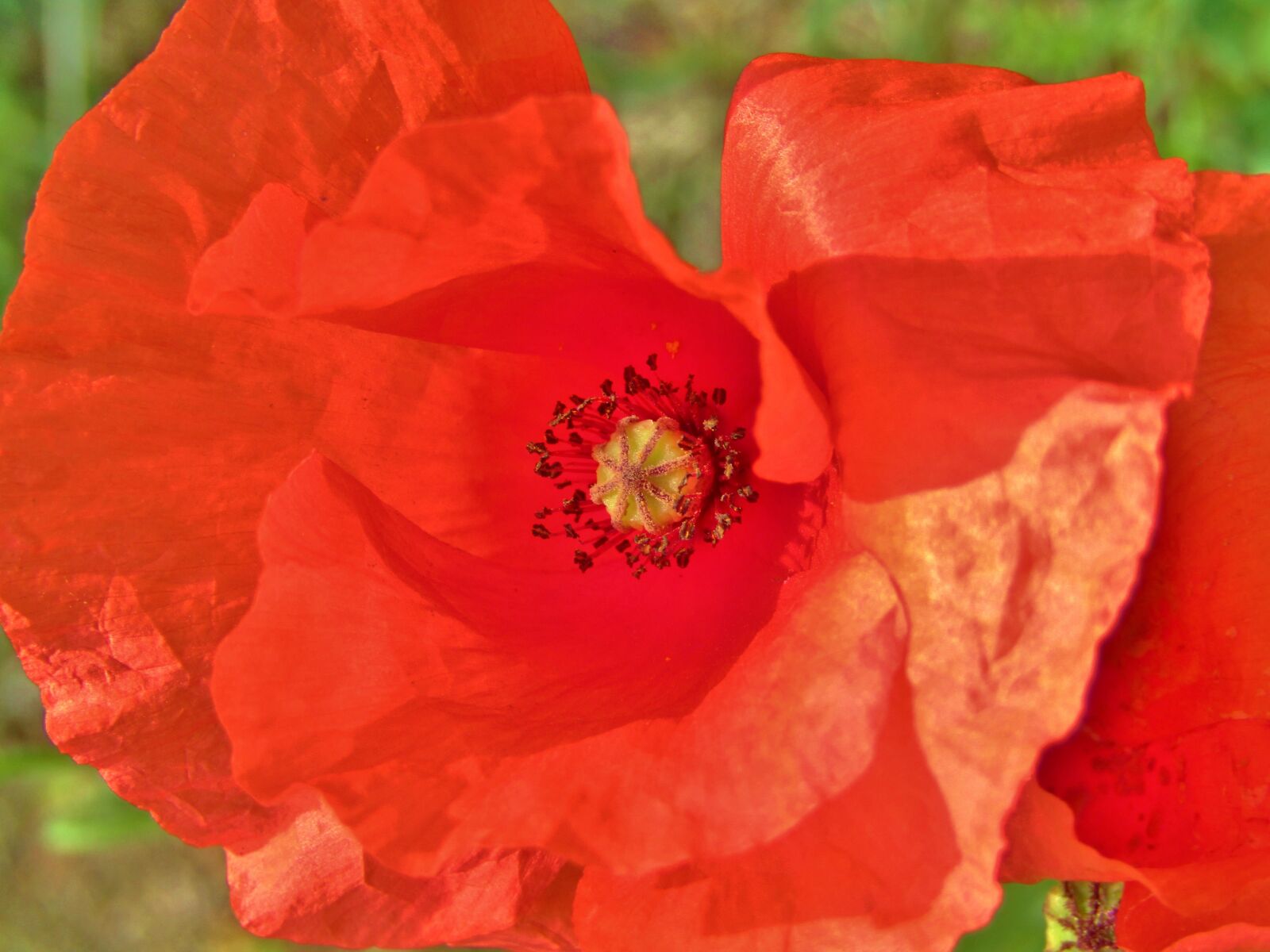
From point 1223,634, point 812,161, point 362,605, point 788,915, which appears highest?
point 812,161

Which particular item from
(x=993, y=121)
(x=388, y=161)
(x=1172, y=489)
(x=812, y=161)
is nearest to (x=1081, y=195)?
(x=993, y=121)

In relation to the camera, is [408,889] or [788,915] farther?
[408,889]

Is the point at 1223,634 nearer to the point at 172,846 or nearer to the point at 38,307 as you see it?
the point at 38,307

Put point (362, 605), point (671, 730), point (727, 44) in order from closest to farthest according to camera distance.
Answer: point (671, 730), point (362, 605), point (727, 44)

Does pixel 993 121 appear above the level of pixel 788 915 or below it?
above

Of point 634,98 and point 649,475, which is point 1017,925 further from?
point 634,98

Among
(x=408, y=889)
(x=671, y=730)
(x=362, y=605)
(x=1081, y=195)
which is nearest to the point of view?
(x=1081, y=195)

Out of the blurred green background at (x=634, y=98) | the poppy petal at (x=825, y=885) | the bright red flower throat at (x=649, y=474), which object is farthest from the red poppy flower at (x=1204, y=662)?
the blurred green background at (x=634, y=98)

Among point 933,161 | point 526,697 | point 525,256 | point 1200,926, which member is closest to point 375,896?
point 526,697
